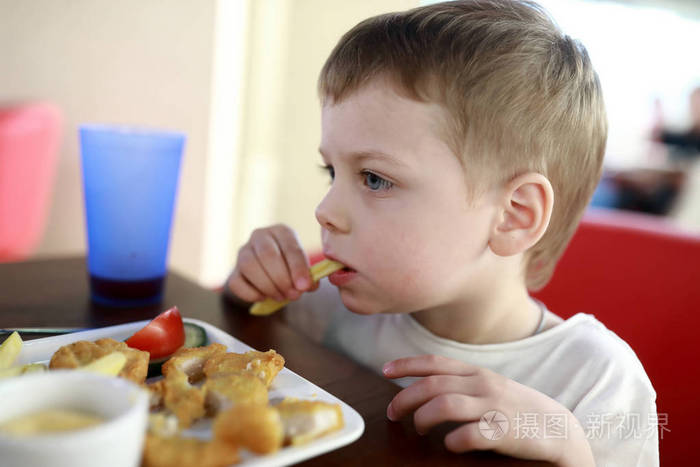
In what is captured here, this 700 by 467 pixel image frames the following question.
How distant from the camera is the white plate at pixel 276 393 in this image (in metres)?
0.42

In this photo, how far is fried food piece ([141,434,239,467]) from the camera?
0.40 meters

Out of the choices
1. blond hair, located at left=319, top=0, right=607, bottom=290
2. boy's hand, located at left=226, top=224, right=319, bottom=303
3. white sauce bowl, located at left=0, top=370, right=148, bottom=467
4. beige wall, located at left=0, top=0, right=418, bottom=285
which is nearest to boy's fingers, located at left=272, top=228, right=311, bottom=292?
boy's hand, located at left=226, top=224, right=319, bottom=303

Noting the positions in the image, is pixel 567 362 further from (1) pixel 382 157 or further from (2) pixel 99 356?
(2) pixel 99 356

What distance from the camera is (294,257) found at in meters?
0.91

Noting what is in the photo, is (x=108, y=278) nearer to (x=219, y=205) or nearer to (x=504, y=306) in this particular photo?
(x=504, y=306)

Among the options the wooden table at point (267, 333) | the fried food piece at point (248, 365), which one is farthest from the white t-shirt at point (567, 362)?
the fried food piece at point (248, 365)

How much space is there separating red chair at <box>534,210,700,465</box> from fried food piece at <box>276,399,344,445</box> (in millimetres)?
776

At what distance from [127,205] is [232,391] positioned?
1.51 ft

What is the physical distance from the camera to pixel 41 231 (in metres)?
2.45

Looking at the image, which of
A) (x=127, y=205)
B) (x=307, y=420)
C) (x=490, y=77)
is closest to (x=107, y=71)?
(x=127, y=205)

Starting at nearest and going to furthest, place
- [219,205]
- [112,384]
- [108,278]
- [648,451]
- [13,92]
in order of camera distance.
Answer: [112,384] < [648,451] < [108,278] < [13,92] < [219,205]

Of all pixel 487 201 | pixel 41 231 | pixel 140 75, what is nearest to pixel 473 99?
pixel 487 201

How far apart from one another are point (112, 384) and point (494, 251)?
554 millimetres

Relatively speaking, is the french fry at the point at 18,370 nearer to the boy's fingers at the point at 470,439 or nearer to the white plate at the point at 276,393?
the white plate at the point at 276,393
